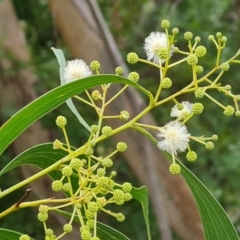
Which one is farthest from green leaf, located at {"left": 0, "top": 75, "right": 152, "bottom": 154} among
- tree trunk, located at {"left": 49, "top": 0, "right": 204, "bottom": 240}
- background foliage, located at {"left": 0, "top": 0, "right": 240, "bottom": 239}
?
background foliage, located at {"left": 0, "top": 0, "right": 240, "bottom": 239}

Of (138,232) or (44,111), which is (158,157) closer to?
(138,232)

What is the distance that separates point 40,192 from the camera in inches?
75.1

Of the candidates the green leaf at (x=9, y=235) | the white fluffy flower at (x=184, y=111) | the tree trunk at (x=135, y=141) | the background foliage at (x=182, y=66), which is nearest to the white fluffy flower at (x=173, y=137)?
the white fluffy flower at (x=184, y=111)

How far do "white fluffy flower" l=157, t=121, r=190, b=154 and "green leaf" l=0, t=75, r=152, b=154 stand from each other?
0.16ft

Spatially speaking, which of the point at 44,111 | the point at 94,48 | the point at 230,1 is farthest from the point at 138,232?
the point at 44,111

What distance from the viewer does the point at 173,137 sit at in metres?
0.61

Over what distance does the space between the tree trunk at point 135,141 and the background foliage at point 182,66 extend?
0.32 feet

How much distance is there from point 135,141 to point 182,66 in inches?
13.5

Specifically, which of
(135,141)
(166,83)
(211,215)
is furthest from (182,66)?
(166,83)

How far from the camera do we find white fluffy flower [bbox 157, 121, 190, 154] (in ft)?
1.99

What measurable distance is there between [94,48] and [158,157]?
41cm

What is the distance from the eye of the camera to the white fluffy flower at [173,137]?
23.9 inches

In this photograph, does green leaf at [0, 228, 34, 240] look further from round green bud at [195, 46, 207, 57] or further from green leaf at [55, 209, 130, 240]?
round green bud at [195, 46, 207, 57]

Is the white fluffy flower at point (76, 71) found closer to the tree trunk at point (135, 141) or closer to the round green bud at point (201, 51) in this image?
the round green bud at point (201, 51)
